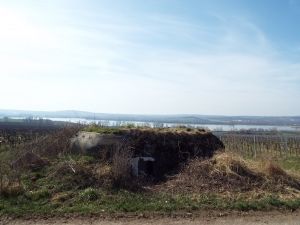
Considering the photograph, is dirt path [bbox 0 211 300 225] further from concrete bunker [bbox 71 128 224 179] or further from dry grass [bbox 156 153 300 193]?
concrete bunker [bbox 71 128 224 179]

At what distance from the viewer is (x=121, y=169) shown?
12016 mm

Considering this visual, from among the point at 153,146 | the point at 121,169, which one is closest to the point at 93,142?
the point at 153,146

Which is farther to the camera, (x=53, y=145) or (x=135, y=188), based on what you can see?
(x=53, y=145)

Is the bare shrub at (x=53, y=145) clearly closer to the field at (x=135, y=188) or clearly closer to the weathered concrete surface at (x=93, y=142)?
the field at (x=135, y=188)

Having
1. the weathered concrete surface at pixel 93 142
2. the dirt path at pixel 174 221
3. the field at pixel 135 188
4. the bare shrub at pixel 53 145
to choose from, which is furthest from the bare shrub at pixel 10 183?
the weathered concrete surface at pixel 93 142

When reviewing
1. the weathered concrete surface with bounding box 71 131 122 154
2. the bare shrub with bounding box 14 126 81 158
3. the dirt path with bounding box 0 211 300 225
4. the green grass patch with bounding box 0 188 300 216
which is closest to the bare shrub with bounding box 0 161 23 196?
the green grass patch with bounding box 0 188 300 216

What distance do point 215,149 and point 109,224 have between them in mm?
8087

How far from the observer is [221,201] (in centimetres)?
1045

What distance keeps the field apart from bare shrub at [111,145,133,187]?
27 millimetres

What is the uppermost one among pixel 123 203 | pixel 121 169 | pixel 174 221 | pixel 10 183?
pixel 121 169

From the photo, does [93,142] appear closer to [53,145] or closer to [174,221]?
[53,145]

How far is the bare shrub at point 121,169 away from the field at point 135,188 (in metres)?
0.03

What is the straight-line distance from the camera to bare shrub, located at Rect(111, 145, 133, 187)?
38.3ft

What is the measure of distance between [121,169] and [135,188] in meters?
0.72
